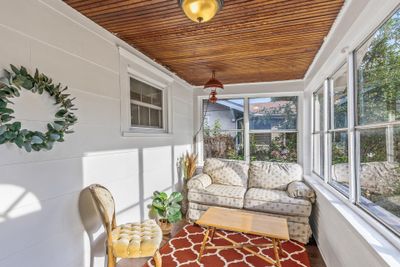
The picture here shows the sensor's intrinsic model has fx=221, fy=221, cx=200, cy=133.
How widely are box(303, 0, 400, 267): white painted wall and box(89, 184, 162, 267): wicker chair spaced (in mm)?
1491

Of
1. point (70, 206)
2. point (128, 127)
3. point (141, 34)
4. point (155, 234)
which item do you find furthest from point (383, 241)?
point (141, 34)

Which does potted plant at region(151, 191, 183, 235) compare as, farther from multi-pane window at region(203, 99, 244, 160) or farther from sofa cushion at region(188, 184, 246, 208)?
multi-pane window at region(203, 99, 244, 160)

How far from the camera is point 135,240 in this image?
1861 millimetres

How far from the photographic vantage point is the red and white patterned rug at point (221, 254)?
7.63ft

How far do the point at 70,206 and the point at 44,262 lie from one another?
15.4 inches

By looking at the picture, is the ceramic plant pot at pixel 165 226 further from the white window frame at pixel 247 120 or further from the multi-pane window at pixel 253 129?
the multi-pane window at pixel 253 129

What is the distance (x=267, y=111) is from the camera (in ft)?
14.1

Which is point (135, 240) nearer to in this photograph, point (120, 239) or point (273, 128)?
point (120, 239)

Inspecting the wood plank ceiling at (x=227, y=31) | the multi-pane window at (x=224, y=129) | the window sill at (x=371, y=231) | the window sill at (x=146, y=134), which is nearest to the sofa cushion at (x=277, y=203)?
the window sill at (x=371, y=231)

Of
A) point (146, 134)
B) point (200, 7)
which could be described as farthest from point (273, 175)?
point (200, 7)

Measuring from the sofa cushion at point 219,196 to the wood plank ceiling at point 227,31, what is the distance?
1.84 m

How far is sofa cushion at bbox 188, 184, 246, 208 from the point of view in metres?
3.12

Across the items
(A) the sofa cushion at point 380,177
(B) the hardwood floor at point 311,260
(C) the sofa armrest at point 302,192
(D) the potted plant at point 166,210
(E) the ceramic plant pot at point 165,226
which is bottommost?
(B) the hardwood floor at point 311,260

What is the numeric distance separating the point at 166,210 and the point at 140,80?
173 centimetres
